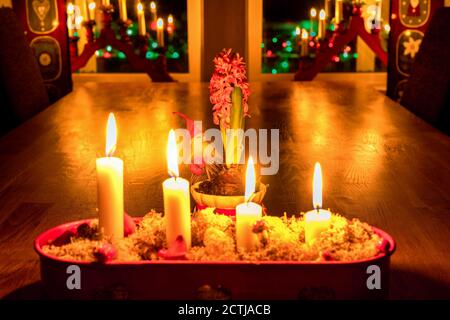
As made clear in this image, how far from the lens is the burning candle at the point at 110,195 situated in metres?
0.82

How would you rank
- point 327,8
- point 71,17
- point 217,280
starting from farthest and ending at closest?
point 327,8 → point 71,17 → point 217,280

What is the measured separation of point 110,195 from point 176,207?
82mm

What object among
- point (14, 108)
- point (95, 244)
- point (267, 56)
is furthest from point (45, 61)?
point (95, 244)

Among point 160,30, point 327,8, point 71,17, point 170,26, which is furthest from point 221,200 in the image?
point 170,26

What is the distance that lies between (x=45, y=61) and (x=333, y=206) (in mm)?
2595

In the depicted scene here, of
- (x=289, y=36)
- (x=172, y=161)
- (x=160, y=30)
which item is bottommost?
(x=289, y=36)

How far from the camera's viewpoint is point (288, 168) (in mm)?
1518

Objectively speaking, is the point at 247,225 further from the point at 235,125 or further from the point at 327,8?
the point at 327,8

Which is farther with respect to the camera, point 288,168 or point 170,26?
point 170,26

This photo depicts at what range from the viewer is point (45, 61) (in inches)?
140

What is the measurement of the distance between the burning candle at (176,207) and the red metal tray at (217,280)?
0.05m

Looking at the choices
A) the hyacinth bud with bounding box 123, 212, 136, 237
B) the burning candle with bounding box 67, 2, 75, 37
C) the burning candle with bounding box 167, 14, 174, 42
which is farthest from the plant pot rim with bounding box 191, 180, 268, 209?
the burning candle with bounding box 167, 14, 174, 42

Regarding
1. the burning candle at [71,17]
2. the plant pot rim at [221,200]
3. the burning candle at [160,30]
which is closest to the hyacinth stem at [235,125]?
the plant pot rim at [221,200]
